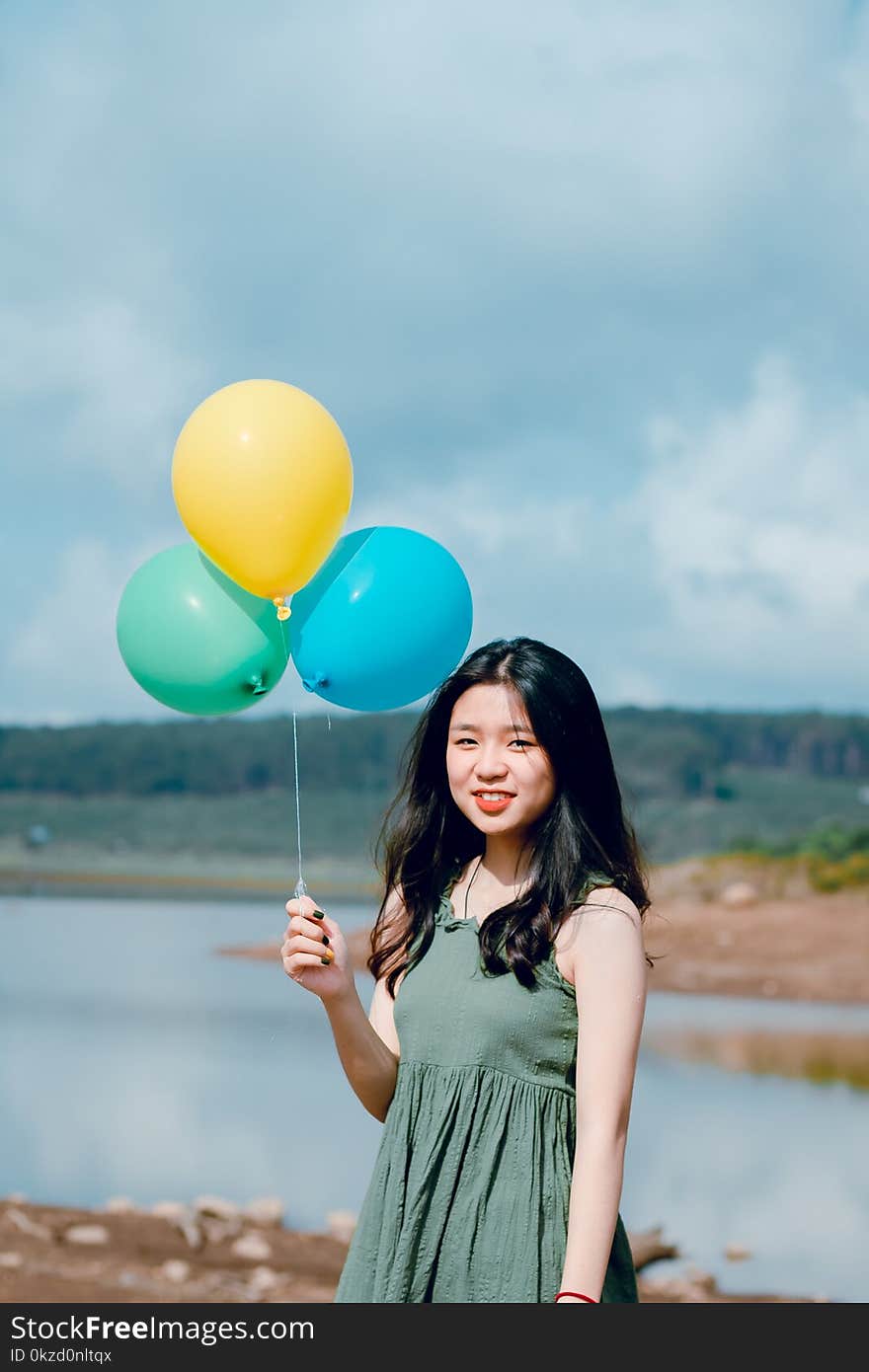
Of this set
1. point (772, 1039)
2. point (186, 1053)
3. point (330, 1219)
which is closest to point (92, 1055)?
point (186, 1053)

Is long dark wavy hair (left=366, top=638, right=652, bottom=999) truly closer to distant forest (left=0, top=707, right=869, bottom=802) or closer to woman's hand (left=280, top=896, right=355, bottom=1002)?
woman's hand (left=280, top=896, right=355, bottom=1002)

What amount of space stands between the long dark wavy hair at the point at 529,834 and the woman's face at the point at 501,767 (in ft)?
0.06

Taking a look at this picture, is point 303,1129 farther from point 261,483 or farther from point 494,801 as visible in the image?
point 494,801

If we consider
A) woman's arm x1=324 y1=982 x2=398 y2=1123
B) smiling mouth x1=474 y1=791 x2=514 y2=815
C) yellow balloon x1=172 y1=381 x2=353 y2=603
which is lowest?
woman's arm x1=324 y1=982 x2=398 y2=1123

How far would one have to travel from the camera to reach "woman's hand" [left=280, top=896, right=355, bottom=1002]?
2.18 metres

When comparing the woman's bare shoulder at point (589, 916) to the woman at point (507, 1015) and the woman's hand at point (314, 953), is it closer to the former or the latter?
the woman at point (507, 1015)

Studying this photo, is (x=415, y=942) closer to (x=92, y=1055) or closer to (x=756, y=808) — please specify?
(x=92, y=1055)

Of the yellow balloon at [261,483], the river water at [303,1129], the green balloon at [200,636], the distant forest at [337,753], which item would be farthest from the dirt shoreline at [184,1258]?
the distant forest at [337,753]

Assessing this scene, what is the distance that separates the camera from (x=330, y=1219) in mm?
6719

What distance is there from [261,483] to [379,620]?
12.3 inches

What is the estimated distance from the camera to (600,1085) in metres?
2.03

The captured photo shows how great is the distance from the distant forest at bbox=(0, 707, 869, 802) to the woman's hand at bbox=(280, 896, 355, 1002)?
25.3 m

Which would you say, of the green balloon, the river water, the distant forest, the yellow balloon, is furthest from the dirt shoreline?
the distant forest
